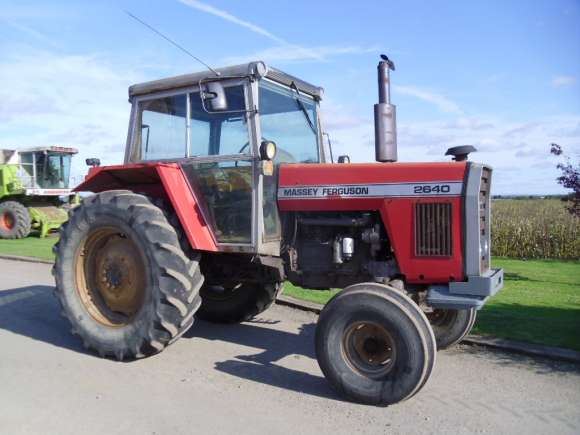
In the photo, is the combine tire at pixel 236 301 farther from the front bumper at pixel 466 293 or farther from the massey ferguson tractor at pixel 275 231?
the front bumper at pixel 466 293

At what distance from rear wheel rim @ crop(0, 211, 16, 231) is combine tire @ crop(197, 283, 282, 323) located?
41.5 feet

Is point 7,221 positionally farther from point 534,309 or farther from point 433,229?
point 433,229

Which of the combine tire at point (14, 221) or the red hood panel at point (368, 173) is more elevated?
the red hood panel at point (368, 173)

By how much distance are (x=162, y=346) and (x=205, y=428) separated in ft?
4.19

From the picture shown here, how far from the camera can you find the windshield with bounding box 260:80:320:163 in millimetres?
4881

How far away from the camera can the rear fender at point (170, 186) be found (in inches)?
185

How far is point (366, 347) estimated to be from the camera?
4.00 m

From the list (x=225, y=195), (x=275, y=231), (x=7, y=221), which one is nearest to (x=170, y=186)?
(x=225, y=195)

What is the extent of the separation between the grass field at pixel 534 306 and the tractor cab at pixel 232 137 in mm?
2461

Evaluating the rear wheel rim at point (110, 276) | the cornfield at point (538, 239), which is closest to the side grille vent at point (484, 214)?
the rear wheel rim at point (110, 276)

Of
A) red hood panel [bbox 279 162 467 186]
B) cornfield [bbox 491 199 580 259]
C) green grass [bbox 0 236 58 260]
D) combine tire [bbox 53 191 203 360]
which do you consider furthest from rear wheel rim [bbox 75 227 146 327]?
cornfield [bbox 491 199 580 259]

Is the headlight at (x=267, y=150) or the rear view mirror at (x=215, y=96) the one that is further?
the rear view mirror at (x=215, y=96)

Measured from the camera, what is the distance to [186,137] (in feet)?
16.5

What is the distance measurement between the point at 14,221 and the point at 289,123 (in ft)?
45.5
